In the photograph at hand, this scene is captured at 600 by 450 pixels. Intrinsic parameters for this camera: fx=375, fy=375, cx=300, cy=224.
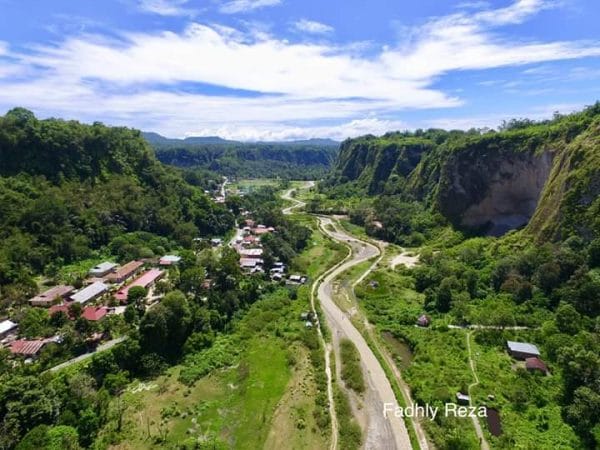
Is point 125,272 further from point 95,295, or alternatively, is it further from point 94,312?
point 94,312

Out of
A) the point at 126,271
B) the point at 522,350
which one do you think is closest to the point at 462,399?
the point at 522,350

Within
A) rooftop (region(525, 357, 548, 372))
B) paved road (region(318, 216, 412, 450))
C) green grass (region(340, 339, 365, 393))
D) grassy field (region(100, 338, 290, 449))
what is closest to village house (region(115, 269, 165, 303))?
grassy field (region(100, 338, 290, 449))

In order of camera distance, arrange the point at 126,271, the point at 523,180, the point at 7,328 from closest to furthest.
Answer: the point at 7,328
the point at 126,271
the point at 523,180

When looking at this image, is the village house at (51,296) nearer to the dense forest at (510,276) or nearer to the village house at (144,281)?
the village house at (144,281)

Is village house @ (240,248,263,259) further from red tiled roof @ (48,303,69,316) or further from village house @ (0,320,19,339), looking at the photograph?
village house @ (0,320,19,339)

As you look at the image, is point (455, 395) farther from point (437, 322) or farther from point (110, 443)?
point (110, 443)

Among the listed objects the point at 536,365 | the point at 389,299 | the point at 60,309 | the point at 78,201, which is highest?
the point at 78,201

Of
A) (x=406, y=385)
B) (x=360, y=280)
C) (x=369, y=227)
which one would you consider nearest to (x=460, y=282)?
(x=360, y=280)
